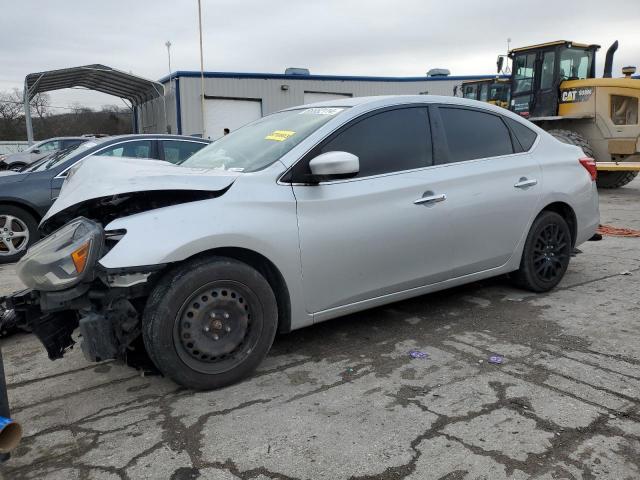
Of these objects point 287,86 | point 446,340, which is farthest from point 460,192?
point 287,86

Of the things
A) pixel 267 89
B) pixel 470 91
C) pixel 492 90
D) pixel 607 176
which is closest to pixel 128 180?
pixel 607 176

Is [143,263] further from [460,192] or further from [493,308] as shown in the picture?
[493,308]

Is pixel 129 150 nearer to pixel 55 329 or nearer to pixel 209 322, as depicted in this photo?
pixel 55 329

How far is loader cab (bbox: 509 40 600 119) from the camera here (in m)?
12.5

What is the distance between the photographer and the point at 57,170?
22.1 ft

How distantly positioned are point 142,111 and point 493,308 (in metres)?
28.1

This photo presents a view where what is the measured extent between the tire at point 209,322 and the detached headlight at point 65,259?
378mm

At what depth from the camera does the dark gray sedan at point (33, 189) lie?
6.51 metres

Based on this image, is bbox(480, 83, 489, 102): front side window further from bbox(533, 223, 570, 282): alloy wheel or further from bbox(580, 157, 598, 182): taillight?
bbox(533, 223, 570, 282): alloy wheel

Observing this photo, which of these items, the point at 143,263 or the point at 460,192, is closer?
the point at 143,263

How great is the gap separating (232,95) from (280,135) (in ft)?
72.6

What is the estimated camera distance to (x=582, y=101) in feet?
40.3

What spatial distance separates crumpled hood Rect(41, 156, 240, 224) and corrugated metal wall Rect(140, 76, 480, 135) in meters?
20.9

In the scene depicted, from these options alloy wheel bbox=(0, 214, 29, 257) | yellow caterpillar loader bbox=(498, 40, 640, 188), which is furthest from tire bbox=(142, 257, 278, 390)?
yellow caterpillar loader bbox=(498, 40, 640, 188)
